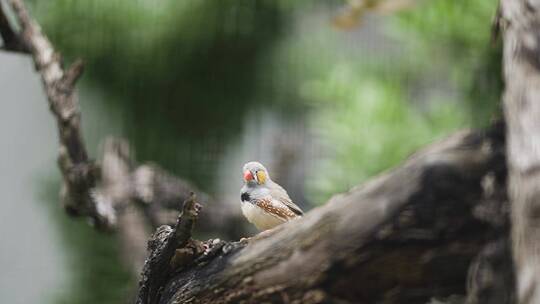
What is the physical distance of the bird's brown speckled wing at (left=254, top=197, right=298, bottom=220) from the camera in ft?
3.27

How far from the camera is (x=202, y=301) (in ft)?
2.89

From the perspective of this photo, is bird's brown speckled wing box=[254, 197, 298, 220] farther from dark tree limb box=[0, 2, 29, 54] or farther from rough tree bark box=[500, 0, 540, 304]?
dark tree limb box=[0, 2, 29, 54]


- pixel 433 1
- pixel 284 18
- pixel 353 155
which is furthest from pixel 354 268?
pixel 284 18

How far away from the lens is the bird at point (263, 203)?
1.00 metres

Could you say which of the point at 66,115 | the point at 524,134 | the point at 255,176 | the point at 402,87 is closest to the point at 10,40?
the point at 66,115

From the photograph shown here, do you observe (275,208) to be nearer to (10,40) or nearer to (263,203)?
(263,203)

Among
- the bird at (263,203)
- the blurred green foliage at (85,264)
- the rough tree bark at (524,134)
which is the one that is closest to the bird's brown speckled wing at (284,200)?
the bird at (263,203)

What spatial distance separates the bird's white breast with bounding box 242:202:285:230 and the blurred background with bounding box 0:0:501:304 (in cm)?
102

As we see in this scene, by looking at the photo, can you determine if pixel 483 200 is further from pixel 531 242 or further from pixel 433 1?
pixel 433 1

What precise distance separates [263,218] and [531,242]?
0.45m

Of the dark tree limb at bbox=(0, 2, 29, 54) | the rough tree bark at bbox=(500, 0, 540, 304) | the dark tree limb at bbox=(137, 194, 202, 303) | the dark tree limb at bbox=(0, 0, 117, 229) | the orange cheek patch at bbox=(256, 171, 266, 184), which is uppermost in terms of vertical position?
the dark tree limb at bbox=(0, 2, 29, 54)

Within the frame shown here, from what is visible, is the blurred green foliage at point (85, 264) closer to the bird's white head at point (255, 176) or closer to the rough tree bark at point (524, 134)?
the bird's white head at point (255, 176)

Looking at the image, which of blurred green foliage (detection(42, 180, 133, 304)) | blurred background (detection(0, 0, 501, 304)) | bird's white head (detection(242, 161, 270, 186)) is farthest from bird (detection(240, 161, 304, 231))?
blurred green foliage (detection(42, 180, 133, 304))

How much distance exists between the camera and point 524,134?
62 cm
